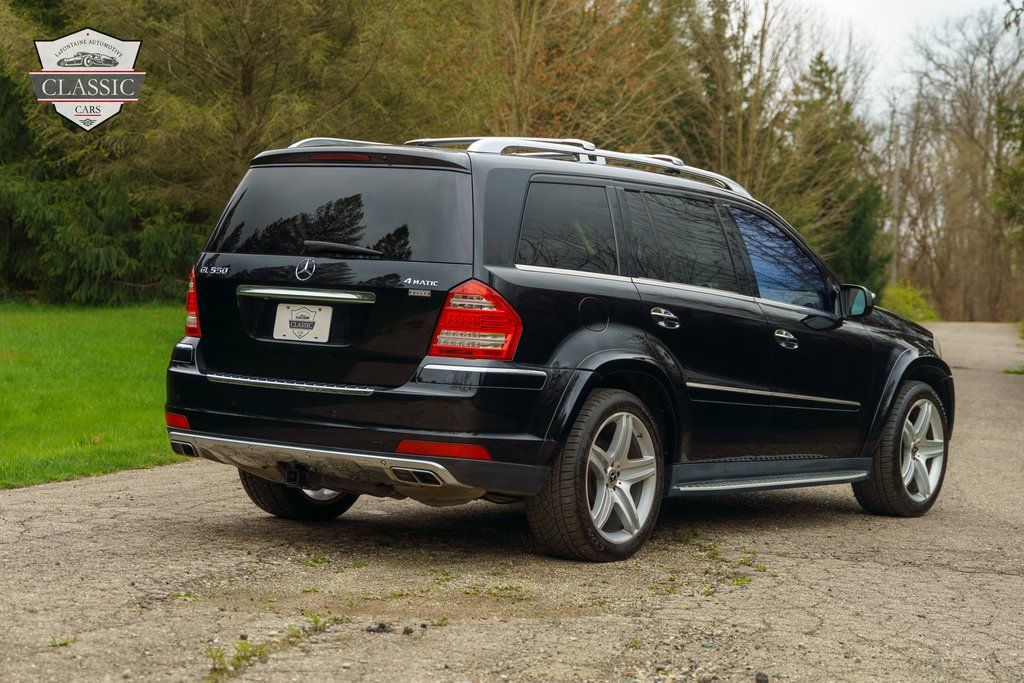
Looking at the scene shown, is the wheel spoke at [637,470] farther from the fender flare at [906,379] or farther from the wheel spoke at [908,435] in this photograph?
the wheel spoke at [908,435]

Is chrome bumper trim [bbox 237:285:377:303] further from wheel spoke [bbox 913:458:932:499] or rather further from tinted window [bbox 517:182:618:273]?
wheel spoke [bbox 913:458:932:499]

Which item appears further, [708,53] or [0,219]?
[708,53]

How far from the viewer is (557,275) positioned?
221 inches

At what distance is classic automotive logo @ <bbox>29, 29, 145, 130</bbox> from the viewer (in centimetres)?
1227

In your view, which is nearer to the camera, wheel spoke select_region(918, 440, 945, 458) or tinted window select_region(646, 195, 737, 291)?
tinted window select_region(646, 195, 737, 291)

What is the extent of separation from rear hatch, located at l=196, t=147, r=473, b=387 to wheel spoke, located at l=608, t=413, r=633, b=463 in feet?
3.48

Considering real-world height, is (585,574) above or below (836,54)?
below

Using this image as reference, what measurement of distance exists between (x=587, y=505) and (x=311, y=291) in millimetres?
1516

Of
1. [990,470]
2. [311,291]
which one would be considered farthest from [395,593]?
[990,470]

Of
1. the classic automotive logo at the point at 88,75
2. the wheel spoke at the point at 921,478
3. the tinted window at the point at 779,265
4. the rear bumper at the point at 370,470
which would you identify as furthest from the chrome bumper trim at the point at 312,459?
the classic automotive logo at the point at 88,75

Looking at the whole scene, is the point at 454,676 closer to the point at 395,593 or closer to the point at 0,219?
the point at 395,593

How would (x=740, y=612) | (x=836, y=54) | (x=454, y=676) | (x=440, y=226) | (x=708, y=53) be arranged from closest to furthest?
(x=454, y=676) → (x=740, y=612) → (x=440, y=226) → (x=708, y=53) → (x=836, y=54)

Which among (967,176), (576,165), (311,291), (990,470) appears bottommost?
(990,470)

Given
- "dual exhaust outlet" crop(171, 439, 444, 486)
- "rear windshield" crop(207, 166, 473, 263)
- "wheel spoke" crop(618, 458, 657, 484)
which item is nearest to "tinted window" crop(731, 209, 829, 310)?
"wheel spoke" crop(618, 458, 657, 484)
